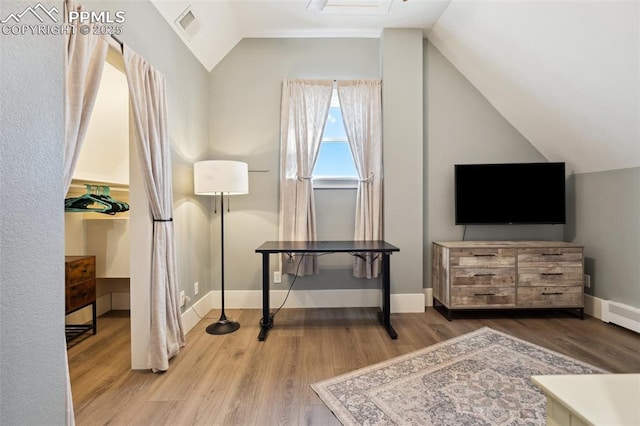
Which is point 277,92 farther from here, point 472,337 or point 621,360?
point 621,360

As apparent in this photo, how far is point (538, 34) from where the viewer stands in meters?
2.26

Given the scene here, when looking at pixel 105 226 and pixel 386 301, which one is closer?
pixel 386 301

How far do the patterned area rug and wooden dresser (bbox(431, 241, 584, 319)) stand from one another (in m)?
0.54

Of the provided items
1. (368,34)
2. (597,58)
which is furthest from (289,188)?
(597,58)

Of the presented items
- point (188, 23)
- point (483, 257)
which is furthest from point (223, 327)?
point (188, 23)

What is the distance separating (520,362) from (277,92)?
10.6 ft

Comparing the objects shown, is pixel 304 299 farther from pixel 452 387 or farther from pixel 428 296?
pixel 452 387

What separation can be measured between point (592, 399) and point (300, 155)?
2672mm

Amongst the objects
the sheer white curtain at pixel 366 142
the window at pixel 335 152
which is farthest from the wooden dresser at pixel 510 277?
the window at pixel 335 152

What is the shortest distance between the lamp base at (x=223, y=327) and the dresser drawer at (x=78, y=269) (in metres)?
1.10

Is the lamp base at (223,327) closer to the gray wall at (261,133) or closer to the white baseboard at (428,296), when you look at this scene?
the gray wall at (261,133)

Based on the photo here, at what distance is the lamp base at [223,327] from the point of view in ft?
8.20

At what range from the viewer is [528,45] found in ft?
7.81

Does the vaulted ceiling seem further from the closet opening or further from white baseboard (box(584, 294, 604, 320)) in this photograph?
white baseboard (box(584, 294, 604, 320))
